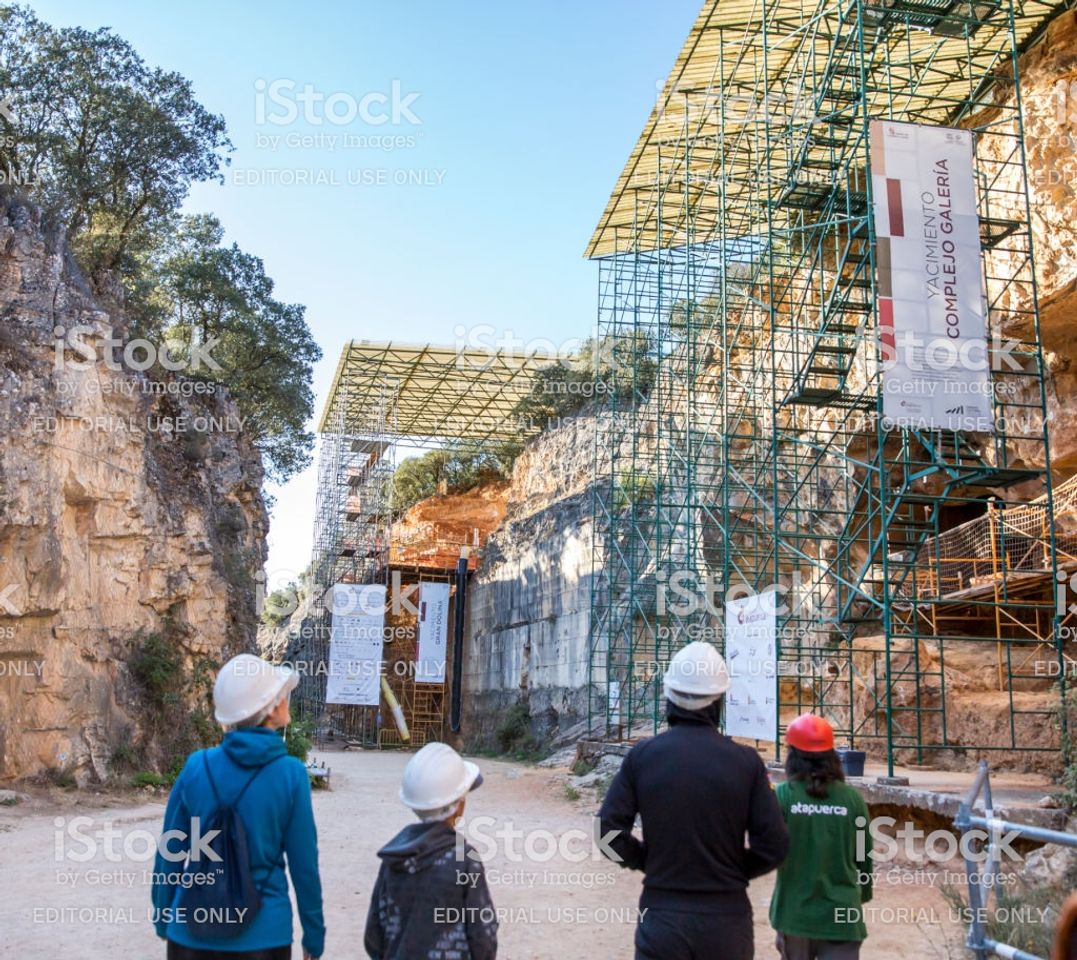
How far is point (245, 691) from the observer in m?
3.22

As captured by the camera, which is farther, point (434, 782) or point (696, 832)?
point (696, 832)

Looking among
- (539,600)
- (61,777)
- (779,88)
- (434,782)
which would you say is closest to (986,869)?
(434,782)

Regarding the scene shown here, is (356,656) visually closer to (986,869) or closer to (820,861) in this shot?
(986,869)

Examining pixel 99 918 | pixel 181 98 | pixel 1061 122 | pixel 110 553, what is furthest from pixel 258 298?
pixel 99 918

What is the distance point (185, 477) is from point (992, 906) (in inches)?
585

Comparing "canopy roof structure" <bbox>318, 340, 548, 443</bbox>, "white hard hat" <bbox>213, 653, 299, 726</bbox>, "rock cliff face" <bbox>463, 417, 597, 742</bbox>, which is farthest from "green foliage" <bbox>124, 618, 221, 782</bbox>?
"canopy roof structure" <bbox>318, 340, 548, 443</bbox>

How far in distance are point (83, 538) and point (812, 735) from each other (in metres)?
13.4

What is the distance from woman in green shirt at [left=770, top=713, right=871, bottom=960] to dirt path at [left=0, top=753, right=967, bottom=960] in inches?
127

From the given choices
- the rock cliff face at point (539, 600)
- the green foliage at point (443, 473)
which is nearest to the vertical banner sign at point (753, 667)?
the rock cliff face at point (539, 600)

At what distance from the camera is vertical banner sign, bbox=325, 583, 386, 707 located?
26531mm

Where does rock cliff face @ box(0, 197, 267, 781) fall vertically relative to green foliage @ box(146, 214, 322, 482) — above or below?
below

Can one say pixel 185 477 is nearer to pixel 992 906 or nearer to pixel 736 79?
pixel 736 79

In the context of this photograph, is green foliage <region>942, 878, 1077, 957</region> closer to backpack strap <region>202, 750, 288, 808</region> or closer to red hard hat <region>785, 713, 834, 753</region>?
red hard hat <region>785, 713, 834, 753</region>

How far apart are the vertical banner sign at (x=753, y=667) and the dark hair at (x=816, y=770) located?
25.5 ft
